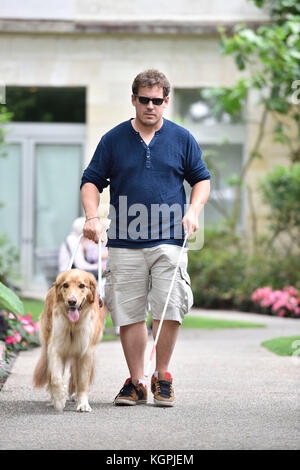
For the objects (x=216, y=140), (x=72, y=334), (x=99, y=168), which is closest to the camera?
(x=72, y=334)

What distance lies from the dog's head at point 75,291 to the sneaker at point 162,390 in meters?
0.65

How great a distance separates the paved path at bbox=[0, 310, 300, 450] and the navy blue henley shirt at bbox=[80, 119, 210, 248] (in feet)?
3.56

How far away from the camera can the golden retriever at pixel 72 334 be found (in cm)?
542

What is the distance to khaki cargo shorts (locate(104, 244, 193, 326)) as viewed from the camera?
18.5ft

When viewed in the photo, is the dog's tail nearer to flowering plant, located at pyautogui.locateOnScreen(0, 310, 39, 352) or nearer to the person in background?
flowering plant, located at pyautogui.locateOnScreen(0, 310, 39, 352)

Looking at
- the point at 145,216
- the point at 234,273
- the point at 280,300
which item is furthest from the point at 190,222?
the point at 234,273

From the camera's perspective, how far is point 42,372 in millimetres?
5746

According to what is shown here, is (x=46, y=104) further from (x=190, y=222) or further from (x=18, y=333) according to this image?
(x=190, y=222)

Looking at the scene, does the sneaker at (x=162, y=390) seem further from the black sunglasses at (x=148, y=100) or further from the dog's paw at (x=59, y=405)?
the black sunglasses at (x=148, y=100)

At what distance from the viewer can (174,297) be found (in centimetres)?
565

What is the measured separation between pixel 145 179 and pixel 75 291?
82 centimetres

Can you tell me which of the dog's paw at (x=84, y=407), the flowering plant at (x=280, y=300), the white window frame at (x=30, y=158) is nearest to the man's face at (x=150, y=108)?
the dog's paw at (x=84, y=407)

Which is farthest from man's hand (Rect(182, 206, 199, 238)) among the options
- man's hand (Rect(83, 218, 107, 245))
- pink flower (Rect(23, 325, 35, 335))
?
pink flower (Rect(23, 325, 35, 335))
